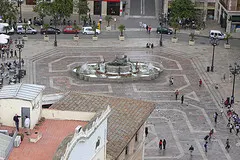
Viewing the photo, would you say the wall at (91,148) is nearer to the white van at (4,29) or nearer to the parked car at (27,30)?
the white van at (4,29)

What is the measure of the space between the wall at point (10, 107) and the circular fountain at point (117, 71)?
4513 cm

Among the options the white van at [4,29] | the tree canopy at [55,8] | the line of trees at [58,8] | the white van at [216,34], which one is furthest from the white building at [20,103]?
the white van at [216,34]

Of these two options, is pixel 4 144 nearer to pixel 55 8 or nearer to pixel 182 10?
pixel 55 8

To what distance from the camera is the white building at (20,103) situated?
4312 cm

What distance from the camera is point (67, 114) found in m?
45.8

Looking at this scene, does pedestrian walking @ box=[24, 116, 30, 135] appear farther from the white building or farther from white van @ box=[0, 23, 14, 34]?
white van @ box=[0, 23, 14, 34]

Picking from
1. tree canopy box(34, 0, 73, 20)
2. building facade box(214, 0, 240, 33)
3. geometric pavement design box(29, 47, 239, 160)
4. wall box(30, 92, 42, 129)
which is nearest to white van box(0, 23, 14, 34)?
→ tree canopy box(34, 0, 73, 20)

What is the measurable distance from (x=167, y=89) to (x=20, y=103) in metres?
45.7

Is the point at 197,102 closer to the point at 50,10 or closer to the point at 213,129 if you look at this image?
the point at 213,129

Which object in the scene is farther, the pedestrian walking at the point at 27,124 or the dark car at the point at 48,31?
the dark car at the point at 48,31

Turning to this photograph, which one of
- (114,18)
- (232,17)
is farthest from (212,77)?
(114,18)

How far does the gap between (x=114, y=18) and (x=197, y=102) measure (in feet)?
149

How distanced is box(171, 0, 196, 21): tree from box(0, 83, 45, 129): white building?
3016 inches

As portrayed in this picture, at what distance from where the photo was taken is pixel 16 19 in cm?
11650
